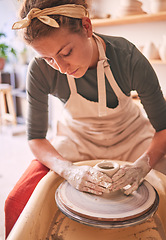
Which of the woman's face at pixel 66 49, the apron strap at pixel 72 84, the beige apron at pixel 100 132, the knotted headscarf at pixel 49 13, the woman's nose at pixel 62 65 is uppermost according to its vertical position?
the knotted headscarf at pixel 49 13

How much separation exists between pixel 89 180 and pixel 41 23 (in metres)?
0.58

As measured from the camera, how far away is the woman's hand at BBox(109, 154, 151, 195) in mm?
878

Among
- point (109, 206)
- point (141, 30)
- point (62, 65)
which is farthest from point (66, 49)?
point (141, 30)

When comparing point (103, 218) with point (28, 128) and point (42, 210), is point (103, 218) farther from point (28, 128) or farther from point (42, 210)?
point (28, 128)

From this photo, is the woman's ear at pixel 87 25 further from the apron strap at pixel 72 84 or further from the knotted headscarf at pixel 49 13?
the apron strap at pixel 72 84

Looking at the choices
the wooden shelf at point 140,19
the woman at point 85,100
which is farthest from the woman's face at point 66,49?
the wooden shelf at point 140,19

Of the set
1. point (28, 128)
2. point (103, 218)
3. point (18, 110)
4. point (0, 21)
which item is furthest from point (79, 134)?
point (0, 21)

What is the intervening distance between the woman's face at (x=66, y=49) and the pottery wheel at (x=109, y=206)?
459 mm

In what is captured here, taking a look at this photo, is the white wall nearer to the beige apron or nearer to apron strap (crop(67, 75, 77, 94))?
the beige apron

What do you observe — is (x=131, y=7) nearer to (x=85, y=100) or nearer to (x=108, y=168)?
(x=85, y=100)

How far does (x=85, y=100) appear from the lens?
1213 millimetres

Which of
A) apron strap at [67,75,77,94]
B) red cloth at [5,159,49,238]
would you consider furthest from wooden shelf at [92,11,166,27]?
red cloth at [5,159,49,238]

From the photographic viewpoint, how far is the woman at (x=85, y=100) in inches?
35.7

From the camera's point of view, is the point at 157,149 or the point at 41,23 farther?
the point at 157,149
